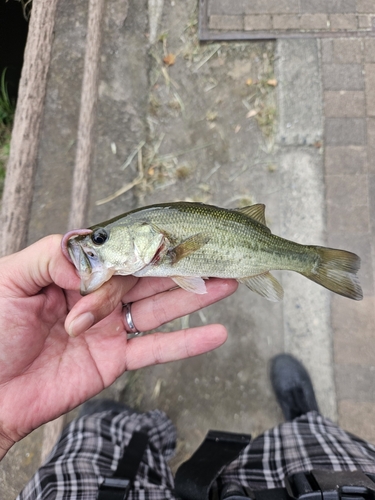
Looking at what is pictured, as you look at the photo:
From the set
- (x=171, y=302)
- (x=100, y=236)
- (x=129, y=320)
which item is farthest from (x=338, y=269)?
(x=100, y=236)

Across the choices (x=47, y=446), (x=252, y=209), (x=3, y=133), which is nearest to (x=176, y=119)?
(x=252, y=209)

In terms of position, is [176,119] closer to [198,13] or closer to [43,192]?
[198,13]

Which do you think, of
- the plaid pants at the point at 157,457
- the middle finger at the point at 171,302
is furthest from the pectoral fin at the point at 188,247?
the plaid pants at the point at 157,457

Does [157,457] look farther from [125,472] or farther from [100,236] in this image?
[100,236]

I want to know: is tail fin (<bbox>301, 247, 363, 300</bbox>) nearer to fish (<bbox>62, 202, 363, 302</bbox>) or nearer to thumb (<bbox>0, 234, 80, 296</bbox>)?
fish (<bbox>62, 202, 363, 302</bbox>)

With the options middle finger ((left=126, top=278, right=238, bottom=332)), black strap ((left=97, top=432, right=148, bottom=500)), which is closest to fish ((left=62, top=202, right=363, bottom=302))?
middle finger ((left=126, top=278, right=238, bottom=332))

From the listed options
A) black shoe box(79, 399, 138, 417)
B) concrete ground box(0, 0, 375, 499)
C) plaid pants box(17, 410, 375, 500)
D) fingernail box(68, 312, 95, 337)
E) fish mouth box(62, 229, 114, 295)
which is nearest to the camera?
fingernail box(68, 312, 95, 337)
